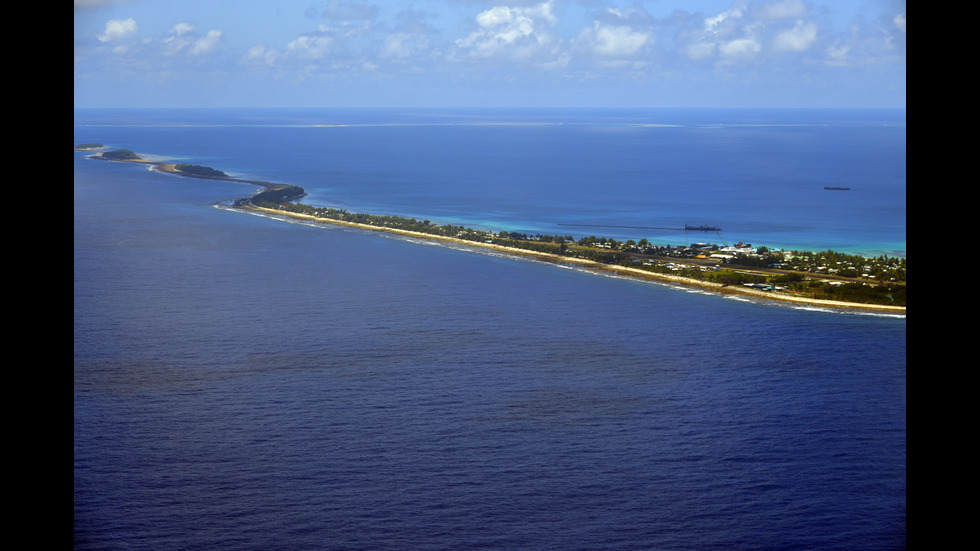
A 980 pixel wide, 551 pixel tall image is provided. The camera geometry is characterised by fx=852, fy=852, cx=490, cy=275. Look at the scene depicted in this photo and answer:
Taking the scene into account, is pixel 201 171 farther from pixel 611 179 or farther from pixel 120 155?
pixel 611 179

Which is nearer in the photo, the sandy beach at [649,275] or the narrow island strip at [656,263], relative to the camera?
the sandy beach at [649,275]

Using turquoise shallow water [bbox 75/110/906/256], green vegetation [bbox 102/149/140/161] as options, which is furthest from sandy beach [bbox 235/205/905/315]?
green vegetation [bbox 102/149/140/161]

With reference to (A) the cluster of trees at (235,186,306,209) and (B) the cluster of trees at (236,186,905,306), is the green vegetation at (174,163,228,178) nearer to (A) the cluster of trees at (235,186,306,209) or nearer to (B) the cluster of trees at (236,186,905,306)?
(A) the cluster of trees at (235,186,306,209)

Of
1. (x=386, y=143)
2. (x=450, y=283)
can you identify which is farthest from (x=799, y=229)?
(x=386, y=143)

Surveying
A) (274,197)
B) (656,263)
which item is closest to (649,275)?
(656,263)

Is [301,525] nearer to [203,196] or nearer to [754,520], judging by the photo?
[754,520]

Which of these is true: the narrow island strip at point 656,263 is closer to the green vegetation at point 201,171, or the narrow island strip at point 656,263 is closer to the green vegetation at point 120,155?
the green vegetation at point 201,171

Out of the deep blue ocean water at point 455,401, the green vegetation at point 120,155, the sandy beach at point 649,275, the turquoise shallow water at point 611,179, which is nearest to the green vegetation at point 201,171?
the turquoise shallow water at point 611,179
